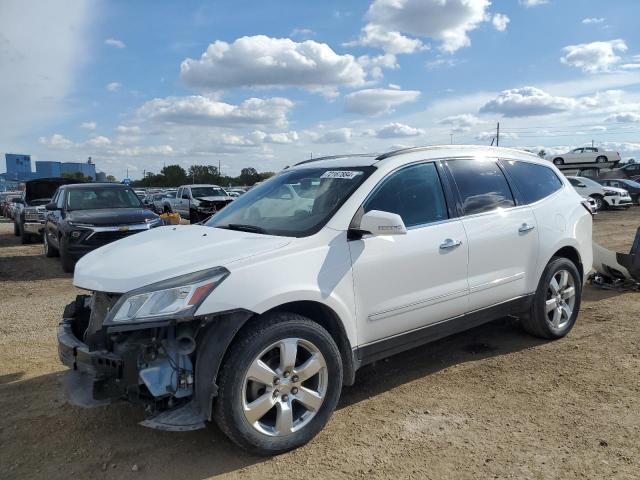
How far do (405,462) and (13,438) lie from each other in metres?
2.49

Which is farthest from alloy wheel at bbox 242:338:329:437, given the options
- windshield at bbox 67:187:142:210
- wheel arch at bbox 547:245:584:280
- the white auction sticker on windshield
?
windshield at bbox 67:187:142:210

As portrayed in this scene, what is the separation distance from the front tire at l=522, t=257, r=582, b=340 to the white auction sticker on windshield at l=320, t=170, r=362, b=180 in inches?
86.5

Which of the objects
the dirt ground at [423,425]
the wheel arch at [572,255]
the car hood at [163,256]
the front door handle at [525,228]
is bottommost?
the dirt ground at [423,425]

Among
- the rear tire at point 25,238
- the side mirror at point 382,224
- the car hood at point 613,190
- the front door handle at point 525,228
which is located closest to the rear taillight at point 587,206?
the front door handle at point 525,228

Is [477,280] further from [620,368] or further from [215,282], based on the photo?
[215,282]

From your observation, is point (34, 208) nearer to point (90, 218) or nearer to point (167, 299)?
point (90, 218)

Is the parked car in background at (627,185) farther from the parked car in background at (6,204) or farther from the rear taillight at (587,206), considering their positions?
the parked car in background at (6,204)

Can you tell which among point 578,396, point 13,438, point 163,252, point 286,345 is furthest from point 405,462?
point 13,438

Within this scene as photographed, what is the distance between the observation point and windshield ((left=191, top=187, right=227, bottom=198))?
22391mm

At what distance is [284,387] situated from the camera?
3012 mm

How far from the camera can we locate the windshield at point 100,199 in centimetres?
1012

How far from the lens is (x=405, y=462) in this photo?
297 cm

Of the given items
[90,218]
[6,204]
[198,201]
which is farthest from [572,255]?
[6,204]

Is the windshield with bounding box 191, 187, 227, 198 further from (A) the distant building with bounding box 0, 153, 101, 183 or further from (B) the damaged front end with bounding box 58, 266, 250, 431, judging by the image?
(A) the distant building with bounding box 0, 153, 101, 183
